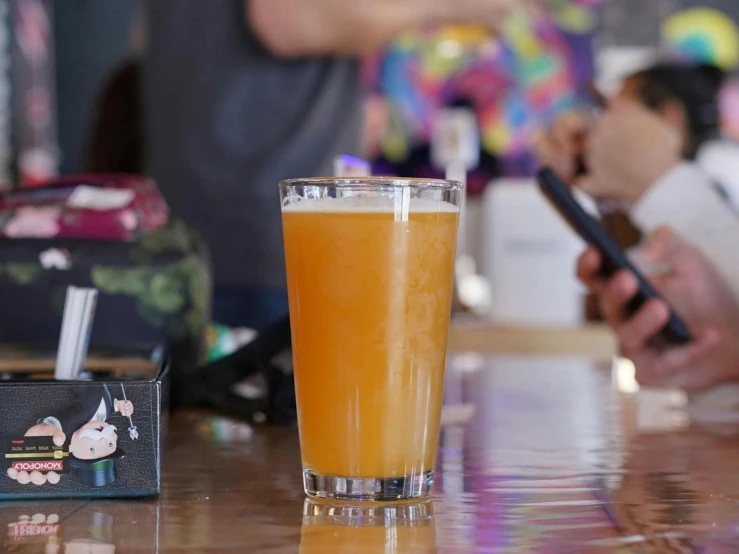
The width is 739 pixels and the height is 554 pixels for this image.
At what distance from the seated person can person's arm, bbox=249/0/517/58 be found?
29 centimetres

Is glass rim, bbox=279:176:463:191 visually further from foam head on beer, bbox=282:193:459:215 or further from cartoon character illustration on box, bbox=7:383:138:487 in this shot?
cartoon character illustration on box, bbox=7:383:138:487

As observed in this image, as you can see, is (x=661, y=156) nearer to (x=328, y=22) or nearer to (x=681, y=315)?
(x=681, y=315)

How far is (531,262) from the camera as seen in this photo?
8.45ft

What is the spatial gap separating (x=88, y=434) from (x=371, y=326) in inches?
6.1

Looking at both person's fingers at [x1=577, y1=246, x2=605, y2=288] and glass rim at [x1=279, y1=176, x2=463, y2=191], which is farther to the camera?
person's fingers at [x1=577, y1=246, x2=605, y2=288]

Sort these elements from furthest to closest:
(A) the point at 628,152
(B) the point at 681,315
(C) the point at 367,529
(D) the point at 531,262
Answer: (D) the point at 531,262
(A) the point at 628,152
(B) the point at 681,315
(C) the point at 367,529

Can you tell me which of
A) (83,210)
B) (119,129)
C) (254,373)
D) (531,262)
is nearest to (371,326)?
(254,373)

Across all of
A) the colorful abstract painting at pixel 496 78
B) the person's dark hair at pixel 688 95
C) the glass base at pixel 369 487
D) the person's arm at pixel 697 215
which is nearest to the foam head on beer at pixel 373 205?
the glass base at pixel 369 487

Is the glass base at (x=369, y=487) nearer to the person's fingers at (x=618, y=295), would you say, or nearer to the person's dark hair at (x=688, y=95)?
the person's fingers at (x=618, y=295)

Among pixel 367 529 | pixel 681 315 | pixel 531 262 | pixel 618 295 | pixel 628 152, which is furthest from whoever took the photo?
pixel 531 262

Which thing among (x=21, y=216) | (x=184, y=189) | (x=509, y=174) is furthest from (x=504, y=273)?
(x=21, y=216)

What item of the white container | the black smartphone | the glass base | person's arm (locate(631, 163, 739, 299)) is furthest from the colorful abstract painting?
the glass base

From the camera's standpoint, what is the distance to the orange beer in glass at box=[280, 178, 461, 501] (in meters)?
0.49

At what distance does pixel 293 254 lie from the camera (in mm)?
517
